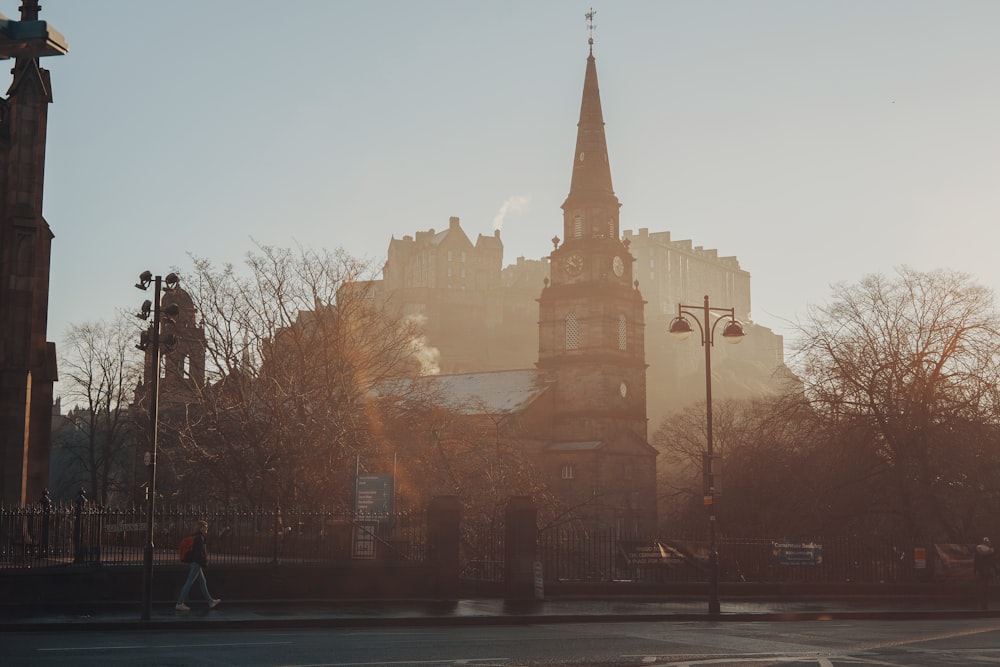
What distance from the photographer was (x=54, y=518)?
86.2 ft

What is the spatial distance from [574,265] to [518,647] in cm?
6491

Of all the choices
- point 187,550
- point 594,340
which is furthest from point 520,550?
point 594,340

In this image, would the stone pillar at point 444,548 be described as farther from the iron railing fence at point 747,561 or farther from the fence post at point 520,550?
the iron railing fence at point 747,561

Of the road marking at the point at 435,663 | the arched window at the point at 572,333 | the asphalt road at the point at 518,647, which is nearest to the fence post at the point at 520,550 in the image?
the asphalt road at the point at 518,647

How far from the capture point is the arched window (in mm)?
81125

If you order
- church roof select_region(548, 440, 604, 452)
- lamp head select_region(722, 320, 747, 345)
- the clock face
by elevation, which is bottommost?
church roof select_region(548, 440, 604, 452)

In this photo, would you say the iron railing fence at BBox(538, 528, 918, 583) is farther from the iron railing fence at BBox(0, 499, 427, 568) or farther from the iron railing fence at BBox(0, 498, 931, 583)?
the iron railing fence at BBox(0, 499, 427, 568)

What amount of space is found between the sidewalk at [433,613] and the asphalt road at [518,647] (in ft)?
2.34

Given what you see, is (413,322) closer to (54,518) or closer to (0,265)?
(0,265)

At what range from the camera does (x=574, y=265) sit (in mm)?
A: 81062

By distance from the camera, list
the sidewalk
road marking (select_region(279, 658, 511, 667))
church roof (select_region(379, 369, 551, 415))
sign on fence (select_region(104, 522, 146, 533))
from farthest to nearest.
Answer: church roof (select_region(379, 369, 551, 415)), sign on fence (select_region(104, 522, 146, 533)), the sidewalk, road marking (select_region(279, 658, 511, 667))

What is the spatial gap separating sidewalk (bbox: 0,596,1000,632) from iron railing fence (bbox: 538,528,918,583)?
3.26 meters

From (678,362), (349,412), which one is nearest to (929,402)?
(349,412)

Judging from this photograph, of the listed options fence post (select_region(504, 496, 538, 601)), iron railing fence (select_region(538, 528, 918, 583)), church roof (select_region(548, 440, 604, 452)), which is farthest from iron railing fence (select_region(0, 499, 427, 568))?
church roof (select_region(548, 440, 604, 452))
